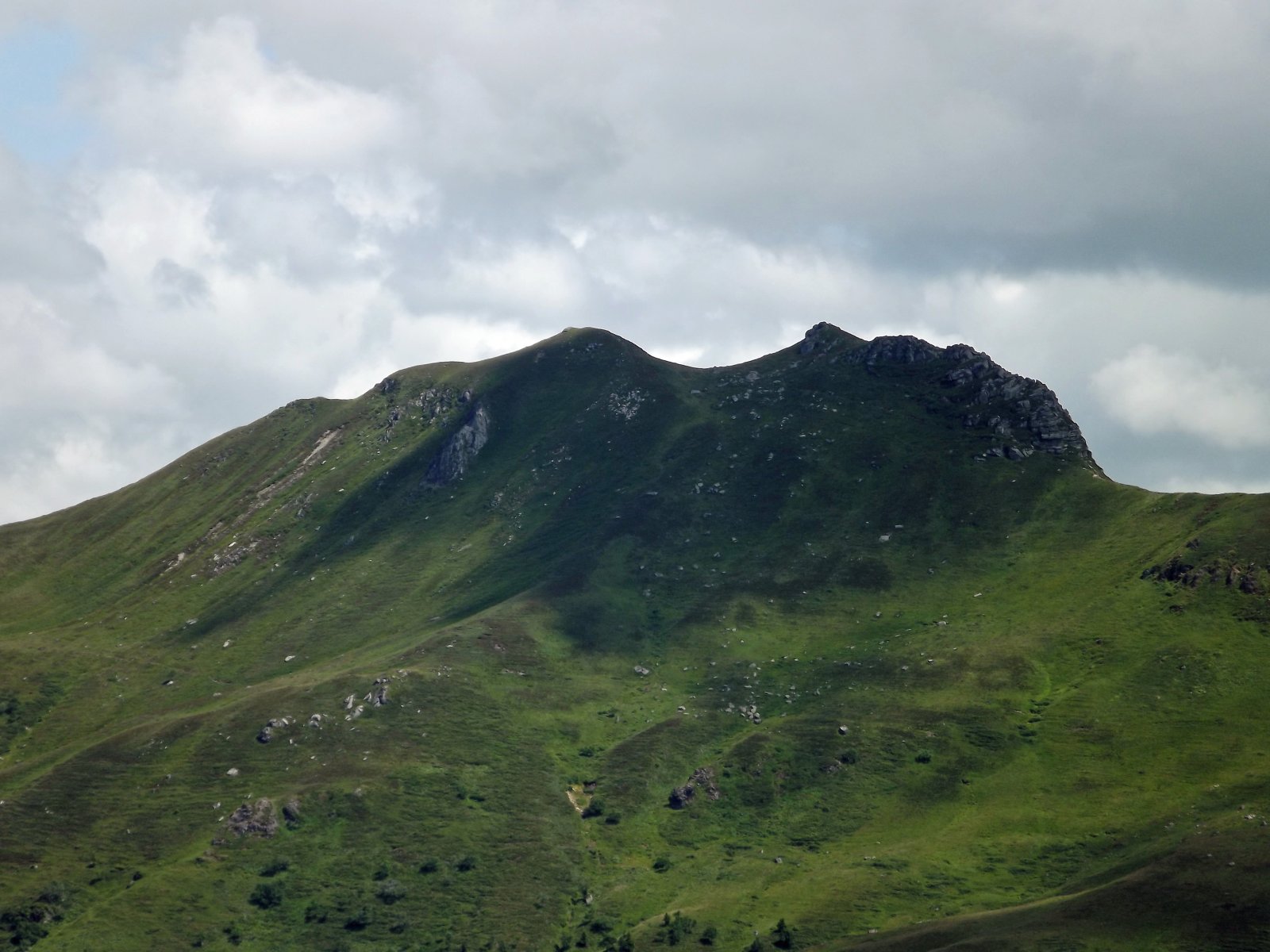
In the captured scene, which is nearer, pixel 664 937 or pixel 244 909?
pixel 664 937

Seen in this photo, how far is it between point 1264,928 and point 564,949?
93.3 meters

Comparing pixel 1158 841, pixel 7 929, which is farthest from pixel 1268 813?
pixel 7 929

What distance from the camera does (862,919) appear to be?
17612cm

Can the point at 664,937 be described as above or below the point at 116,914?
below

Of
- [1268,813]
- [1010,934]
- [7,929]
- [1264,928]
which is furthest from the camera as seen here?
[7,929]

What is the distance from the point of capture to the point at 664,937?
7067 inches

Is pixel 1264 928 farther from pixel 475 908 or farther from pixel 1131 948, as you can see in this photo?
pixel 475 908

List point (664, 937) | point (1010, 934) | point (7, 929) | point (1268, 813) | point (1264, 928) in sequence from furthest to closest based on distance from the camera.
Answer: point (7, 929)
point (664, 937)
point (1268, 813)
point (1010, 934)
point (1264, 928)

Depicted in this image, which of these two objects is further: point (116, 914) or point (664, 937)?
point (116, 914)

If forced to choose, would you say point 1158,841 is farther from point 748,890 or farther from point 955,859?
point 748,890

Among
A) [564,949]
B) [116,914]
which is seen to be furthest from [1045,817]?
[116,914]

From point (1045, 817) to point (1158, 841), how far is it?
21.8 meters

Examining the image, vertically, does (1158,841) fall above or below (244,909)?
below

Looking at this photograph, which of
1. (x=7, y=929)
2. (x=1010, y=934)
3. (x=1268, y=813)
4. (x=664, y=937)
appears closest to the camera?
(x=1010, y=934)
